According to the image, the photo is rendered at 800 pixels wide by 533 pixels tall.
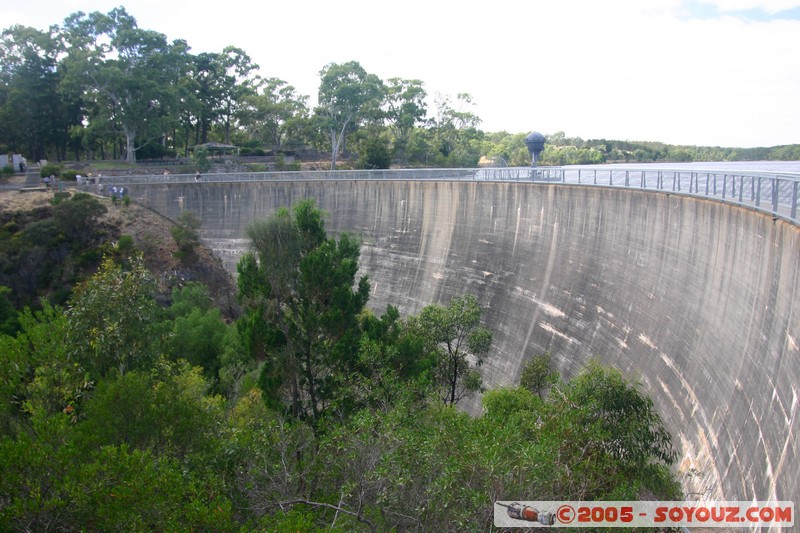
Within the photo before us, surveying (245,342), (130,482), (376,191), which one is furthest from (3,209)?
(130,482)

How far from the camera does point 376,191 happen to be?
34469 millimetres

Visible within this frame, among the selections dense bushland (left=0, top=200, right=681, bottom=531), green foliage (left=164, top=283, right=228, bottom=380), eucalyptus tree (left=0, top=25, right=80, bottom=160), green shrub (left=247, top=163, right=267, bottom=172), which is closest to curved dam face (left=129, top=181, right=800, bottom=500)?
dense bushland (left=0, top=200, right=681, bottom=531)

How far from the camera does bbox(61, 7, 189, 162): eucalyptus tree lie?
47.6 m

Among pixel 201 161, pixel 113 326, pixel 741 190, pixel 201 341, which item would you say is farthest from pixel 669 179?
pixel 201 161

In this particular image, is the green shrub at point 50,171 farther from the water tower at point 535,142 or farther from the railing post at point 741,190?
the railing post at point 741,190

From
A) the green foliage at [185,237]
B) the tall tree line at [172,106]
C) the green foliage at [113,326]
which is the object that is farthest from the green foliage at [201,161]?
the green foliage at [113,326]

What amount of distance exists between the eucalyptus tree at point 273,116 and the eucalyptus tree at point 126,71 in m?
10.7

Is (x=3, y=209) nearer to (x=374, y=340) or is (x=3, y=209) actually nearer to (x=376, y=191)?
(x=376, y=191)

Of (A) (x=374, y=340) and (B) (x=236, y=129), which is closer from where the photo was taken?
(A) (x=374, y=340)

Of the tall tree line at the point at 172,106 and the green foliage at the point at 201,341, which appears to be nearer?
the green foliage at the point at 201,341

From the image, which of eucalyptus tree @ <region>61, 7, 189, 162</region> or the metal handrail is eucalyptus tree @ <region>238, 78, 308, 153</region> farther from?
the metal handrail

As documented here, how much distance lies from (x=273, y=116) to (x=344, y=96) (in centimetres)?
935

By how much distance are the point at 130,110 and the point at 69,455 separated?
4718 cm

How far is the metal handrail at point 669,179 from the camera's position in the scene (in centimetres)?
1179
